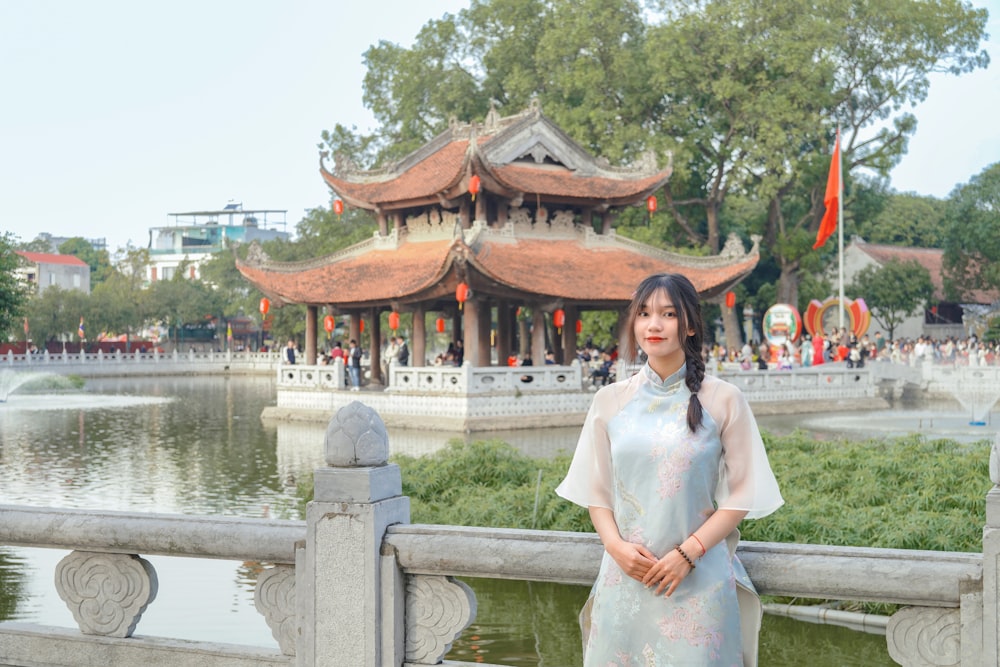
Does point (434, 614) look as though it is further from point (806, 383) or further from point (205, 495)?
point (806, 383)

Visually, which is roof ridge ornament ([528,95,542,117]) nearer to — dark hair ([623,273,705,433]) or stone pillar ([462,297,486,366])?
stone pillar ([462,297,486,366])

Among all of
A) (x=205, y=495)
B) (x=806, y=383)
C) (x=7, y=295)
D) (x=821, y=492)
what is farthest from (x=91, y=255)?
(x=821, y=492)

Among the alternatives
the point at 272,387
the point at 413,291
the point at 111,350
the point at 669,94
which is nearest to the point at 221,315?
the point at 111,350

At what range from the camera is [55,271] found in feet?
276

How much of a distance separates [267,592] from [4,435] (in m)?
22.2

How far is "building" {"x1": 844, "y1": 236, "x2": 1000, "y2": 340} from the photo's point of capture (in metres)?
57.8

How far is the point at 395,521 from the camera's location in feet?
15.9

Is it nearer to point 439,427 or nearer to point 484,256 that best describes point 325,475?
point 439,427

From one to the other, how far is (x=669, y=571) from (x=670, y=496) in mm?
239

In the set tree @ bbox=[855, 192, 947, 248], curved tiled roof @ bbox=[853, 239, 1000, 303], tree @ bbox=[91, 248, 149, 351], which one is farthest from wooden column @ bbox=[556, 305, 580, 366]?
tree @ bbox=[91, 248, 149, 351]

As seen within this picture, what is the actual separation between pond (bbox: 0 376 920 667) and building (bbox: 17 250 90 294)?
1871 inches

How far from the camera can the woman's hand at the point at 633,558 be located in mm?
3625

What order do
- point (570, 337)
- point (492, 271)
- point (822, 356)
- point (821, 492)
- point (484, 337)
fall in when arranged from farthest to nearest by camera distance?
point (822, 356) < point (570, 337) < point (484, 337) < point (492, 271) < point (821, 492)

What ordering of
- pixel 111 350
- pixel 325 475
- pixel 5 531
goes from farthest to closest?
1. pixel 111 350
2. pixel 5 531
3. pixel 325 475
